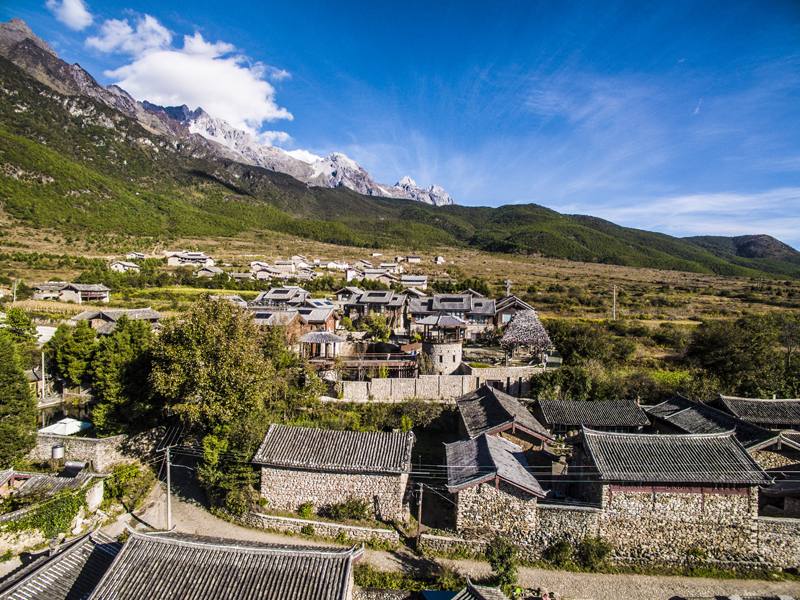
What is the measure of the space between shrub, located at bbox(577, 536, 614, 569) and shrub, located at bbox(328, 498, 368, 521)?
834cm

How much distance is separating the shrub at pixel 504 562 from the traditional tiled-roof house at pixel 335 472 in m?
4.13

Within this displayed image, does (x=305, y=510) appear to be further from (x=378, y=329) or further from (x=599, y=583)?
(x=378, y=329)

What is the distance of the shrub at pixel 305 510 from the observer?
1589cm

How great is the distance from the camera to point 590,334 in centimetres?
3222

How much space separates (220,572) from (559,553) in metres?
11.6

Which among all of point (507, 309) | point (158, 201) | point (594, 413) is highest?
point (158, 201)

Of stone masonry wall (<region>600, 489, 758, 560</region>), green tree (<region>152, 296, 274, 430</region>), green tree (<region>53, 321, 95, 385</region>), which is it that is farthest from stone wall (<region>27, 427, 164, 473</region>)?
stone masonry wall (<region>600, 489, 758, 560</region>)

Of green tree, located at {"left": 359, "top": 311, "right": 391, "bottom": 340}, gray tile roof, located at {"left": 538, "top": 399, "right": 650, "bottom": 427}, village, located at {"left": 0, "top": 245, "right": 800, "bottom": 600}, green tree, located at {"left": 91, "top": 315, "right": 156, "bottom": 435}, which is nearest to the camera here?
village, located at {"left": 0, "top": 245, "right": 800, "bottom": 600}

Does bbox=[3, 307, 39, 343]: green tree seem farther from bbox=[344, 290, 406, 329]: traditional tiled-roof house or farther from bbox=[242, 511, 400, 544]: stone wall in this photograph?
bbox=[242, 511, 400, 544]: stone wall

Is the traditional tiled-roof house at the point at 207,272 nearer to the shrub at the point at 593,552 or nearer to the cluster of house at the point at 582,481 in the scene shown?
the cluster of house at the point at 582,481

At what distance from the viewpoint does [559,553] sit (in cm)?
1416

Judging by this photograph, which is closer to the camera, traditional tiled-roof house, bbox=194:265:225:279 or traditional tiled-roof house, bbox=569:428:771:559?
traditional tiled-roof house, bbox=569:428:771:559

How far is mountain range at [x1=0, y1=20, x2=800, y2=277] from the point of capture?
91.2 m

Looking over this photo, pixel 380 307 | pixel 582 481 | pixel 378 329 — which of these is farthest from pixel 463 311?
pixel 582 481
